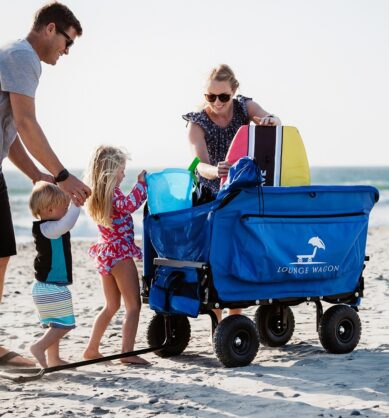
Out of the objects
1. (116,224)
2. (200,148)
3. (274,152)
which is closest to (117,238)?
(116,224)

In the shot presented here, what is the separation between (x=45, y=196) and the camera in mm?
5004

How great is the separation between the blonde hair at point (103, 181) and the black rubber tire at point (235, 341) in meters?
0.92

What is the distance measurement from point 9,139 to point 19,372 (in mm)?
1262

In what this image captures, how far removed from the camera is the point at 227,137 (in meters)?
5.71

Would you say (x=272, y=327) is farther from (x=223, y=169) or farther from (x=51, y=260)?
(x=51, y=260)

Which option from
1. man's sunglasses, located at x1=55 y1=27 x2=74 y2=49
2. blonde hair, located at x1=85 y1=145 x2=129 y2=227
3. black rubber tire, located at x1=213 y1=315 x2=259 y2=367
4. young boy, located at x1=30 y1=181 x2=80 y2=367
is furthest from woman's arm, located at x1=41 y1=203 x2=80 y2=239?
black rubber tire, located at x1=213 y1=315 x2=259 y2=367

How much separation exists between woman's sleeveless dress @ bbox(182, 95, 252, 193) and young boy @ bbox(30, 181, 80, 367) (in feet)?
3.48

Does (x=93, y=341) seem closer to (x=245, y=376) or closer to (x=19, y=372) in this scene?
(x=19, y=372)

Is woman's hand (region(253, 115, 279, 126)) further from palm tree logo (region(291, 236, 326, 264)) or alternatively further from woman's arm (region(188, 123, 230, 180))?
palm tree logo (region(291, 236, 326, 264))

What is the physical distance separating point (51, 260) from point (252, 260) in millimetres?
1138

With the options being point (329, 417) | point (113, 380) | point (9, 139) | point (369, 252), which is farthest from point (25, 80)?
point (369, 252)

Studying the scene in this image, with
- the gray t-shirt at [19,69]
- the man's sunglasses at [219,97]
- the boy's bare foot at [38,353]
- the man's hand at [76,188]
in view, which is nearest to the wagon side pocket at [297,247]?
the man's hand at [76,188]

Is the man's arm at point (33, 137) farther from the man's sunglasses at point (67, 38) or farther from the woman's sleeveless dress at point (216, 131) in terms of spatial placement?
the woman's sleeveless dress at point (216, 131)

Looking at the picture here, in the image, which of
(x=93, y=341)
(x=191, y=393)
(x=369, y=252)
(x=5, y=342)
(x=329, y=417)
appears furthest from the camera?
(x=369, y=252)
